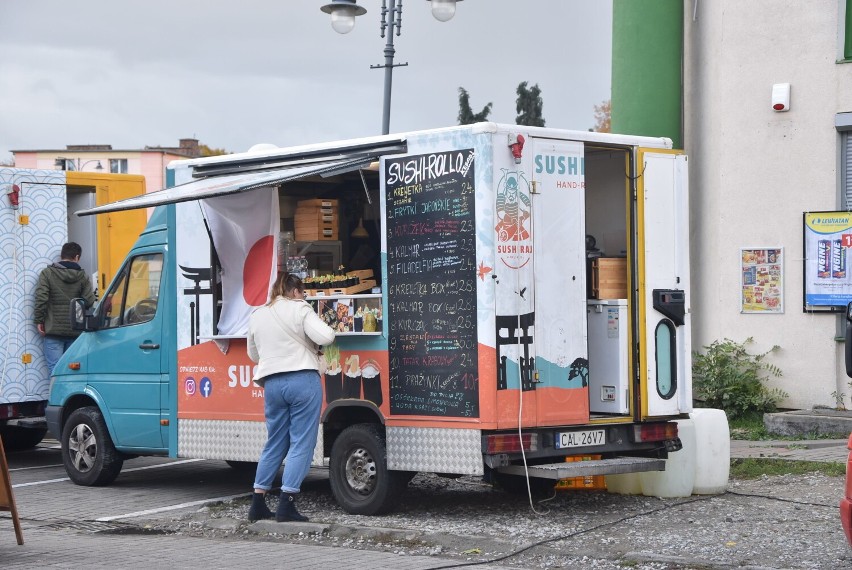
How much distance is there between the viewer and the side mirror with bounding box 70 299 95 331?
11.8m

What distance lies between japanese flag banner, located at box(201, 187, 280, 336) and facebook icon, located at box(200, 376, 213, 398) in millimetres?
452

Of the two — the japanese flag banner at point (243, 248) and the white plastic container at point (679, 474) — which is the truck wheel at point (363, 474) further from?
the white plastic container at point (679, 474)

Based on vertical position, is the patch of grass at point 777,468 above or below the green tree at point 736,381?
below

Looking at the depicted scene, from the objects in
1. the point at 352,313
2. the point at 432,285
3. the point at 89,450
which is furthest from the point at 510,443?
the point at 89,450

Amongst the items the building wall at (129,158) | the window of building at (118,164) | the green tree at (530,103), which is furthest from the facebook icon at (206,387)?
the window of building at (118,164)

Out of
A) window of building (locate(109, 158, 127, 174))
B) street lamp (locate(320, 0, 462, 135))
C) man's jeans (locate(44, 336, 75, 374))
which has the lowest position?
man's jeans (locate(44, 336, 75, 374))

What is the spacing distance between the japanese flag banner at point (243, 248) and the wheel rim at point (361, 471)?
1.54 meters

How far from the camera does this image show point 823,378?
547 inches

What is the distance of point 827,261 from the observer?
13.9m

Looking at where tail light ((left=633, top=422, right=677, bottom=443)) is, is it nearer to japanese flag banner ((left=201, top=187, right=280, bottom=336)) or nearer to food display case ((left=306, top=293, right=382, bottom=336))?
food display case ((left=306, top=293, right=382, bottom=336))

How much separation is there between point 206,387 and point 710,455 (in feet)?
14.1

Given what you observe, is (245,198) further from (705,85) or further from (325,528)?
(705,85)

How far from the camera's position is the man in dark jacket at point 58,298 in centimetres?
1327

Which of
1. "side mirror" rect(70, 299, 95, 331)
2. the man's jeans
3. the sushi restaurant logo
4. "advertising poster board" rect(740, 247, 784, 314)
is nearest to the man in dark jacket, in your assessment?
the man's jeans
